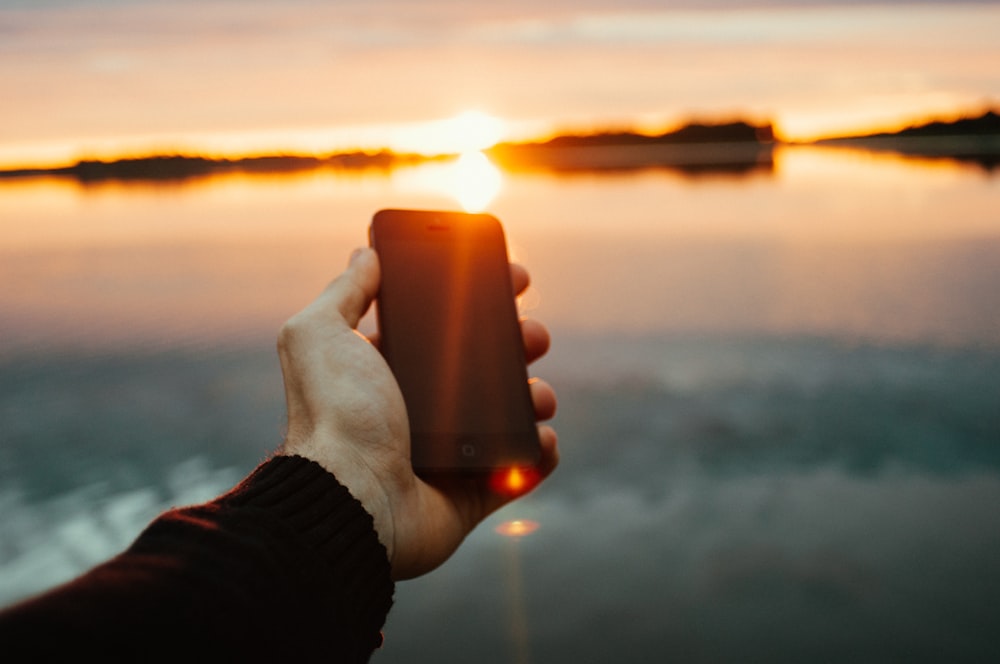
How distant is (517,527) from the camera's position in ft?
15.3

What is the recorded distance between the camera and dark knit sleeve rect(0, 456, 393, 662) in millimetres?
1135

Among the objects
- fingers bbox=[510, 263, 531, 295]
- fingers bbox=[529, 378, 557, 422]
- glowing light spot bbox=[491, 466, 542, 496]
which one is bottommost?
glowing light spot bbox=[491, 466, 542, 496]

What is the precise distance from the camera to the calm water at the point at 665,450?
3.86 metres

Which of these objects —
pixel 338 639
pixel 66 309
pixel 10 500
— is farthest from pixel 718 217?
pixel 338 639

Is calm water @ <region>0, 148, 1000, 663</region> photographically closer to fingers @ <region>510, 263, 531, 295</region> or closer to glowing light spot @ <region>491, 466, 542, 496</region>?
glowing light spot @ <region>491, 466, 542, 496</region>

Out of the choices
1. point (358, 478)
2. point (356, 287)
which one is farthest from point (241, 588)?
point (356, 287)

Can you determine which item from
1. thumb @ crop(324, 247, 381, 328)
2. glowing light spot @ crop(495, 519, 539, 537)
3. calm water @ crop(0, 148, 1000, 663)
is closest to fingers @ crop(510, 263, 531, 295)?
thumb @ crop(324, 247, 381, 328)

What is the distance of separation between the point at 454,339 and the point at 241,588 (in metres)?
1.45

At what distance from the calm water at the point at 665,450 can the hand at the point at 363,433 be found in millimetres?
1598

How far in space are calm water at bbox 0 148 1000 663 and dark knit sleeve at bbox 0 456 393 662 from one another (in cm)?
221

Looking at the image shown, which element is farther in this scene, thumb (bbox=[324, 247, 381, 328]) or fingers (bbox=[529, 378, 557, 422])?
fingers (bbox=[529, 378, 557, 422])

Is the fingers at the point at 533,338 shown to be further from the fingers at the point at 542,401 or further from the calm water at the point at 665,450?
the calm water at the point at 665,450

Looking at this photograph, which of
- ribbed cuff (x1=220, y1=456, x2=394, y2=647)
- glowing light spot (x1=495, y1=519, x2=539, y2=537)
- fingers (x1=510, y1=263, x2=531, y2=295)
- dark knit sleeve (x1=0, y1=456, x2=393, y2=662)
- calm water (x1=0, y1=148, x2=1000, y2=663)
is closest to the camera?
dark knit sleeve (x1=0, y1=456, x2=393, y2=662)

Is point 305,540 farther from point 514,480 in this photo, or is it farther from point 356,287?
point 356,287
